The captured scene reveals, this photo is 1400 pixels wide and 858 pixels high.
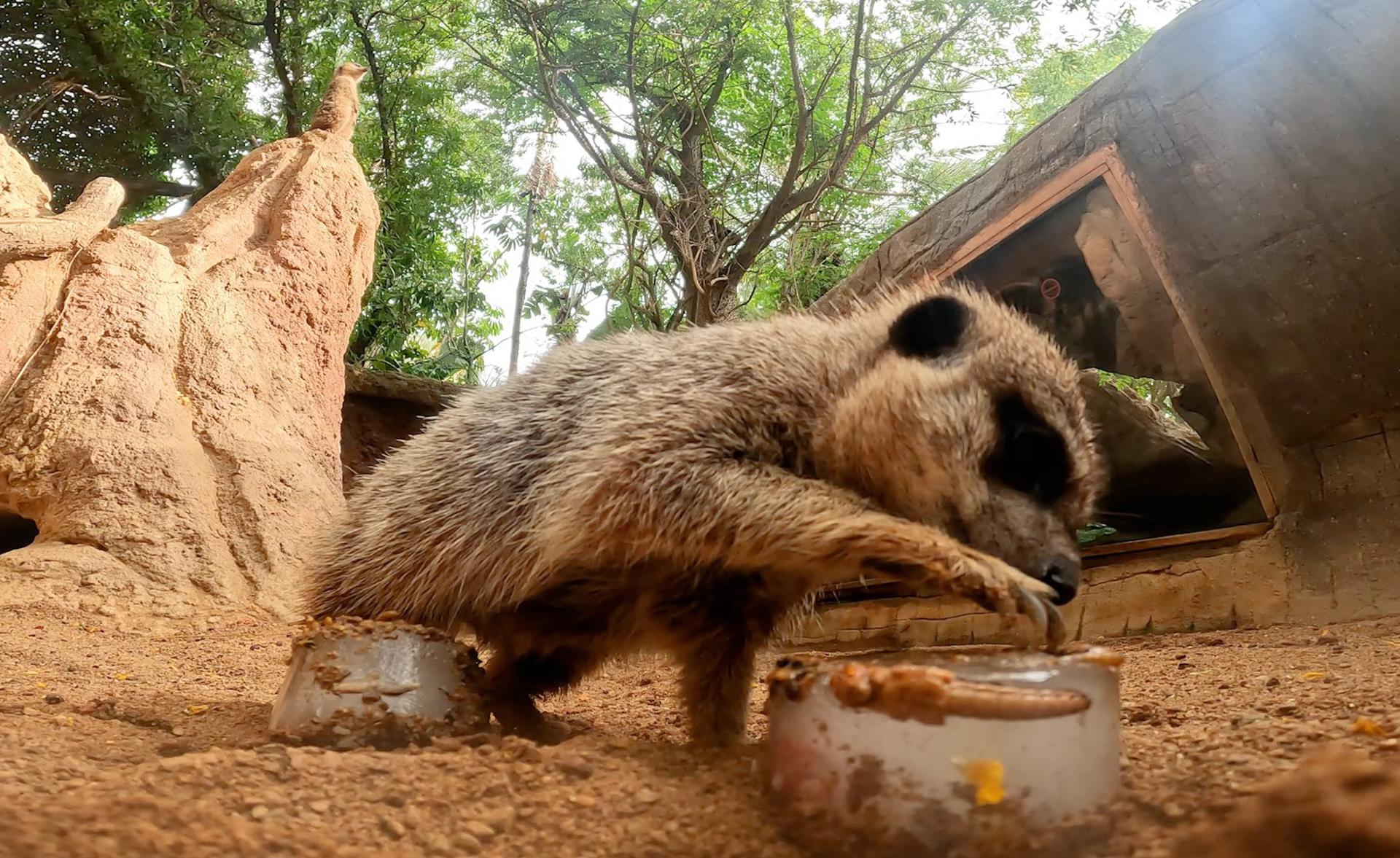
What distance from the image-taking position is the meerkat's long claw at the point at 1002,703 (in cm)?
142

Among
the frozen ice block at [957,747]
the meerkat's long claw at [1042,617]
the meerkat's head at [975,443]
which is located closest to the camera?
the frozen ice block at [957,747]

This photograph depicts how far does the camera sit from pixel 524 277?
18.6 meters

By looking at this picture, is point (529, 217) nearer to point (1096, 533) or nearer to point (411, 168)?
point (411, 168)

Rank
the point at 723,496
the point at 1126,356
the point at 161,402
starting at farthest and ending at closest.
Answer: the point at 161,402 → the point at 1126,356 → the point at 723,496

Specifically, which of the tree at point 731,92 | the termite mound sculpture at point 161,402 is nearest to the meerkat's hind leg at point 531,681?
the termite mound sculpture at point 161,402

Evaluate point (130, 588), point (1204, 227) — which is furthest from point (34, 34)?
point (1204, 227)

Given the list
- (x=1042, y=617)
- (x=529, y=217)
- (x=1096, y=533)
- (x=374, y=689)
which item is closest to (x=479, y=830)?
(x=374, y=689)

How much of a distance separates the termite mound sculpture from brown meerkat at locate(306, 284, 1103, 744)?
325 cm

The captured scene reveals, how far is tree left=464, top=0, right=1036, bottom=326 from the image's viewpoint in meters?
9.16

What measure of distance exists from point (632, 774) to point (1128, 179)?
3.82 m

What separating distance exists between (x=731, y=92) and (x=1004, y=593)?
923 cm

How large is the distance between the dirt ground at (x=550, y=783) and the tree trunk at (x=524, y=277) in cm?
1519

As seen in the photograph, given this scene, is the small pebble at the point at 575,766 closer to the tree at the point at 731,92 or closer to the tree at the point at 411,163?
the tree at the point at 731,92

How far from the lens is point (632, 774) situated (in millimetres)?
1875
